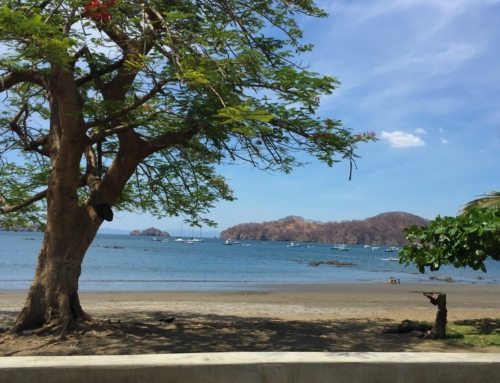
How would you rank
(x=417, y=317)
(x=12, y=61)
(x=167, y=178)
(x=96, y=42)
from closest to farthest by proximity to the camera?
(x=12, y=61) < (x=96, y=42) < (x=167, y=178) < (x=417, y=317)

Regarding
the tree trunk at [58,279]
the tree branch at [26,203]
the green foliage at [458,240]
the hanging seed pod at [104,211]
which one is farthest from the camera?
the tree branch at [26,203]

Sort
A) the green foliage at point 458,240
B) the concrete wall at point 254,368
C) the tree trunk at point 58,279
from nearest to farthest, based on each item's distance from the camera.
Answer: the concrete wall at point 254,368, the tree trunk at point 58,279, the green foliage at point 458,240

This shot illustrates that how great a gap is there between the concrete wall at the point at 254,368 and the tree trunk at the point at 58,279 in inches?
194


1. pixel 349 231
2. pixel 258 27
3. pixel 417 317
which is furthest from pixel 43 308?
pixel 349 231

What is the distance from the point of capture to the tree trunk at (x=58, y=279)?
27.8ft


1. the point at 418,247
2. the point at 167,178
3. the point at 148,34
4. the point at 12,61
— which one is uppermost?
the point at 148,34

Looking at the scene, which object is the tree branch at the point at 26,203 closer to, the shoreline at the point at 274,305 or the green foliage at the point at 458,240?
the shoreline at the point at 274,305

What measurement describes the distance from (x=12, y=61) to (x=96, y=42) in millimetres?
1606

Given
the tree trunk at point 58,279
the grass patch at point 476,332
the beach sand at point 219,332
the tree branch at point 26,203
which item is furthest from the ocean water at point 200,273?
the tree trunk at point 58,279

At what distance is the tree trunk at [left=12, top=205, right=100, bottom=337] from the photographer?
8.48 m

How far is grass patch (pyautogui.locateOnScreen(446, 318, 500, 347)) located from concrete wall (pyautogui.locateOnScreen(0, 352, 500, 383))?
5688 mm

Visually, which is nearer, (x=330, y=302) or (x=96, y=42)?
(x=96, y=42)

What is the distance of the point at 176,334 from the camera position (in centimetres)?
942

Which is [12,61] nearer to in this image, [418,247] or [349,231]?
[418,247]
